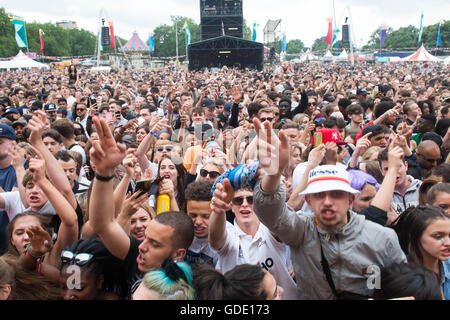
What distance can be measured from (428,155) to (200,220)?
2.99 m

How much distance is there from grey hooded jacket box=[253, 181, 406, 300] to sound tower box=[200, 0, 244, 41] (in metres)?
38.2

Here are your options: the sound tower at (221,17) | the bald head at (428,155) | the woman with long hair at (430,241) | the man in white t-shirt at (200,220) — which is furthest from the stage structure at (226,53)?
the woman with long hair at (430,241)

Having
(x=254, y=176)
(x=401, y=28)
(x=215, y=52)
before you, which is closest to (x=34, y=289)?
(x=254, y=176)

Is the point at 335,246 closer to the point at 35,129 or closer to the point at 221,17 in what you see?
the point at 35,129

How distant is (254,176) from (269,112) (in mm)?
3647

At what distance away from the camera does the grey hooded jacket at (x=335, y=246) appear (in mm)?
1994

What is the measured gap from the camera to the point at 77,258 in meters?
2.21

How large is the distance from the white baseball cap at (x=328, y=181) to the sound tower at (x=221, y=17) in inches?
1496

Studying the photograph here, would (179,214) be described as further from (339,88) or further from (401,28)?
(401,28)

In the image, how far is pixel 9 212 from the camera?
3266 mm

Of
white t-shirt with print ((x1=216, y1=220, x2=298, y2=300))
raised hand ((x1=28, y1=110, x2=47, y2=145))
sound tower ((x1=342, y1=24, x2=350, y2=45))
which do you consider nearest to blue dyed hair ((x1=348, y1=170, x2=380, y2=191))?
white t-shirt with print ((x1=216, y1=220, x2=298, y2=300))

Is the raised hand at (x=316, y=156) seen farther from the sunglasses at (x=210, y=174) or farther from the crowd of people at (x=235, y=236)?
the sunglasses at (x=210, y=174)

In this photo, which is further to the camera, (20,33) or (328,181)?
(20,33)

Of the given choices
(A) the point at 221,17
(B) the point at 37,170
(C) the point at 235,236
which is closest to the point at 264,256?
(C) the point at 235,236
